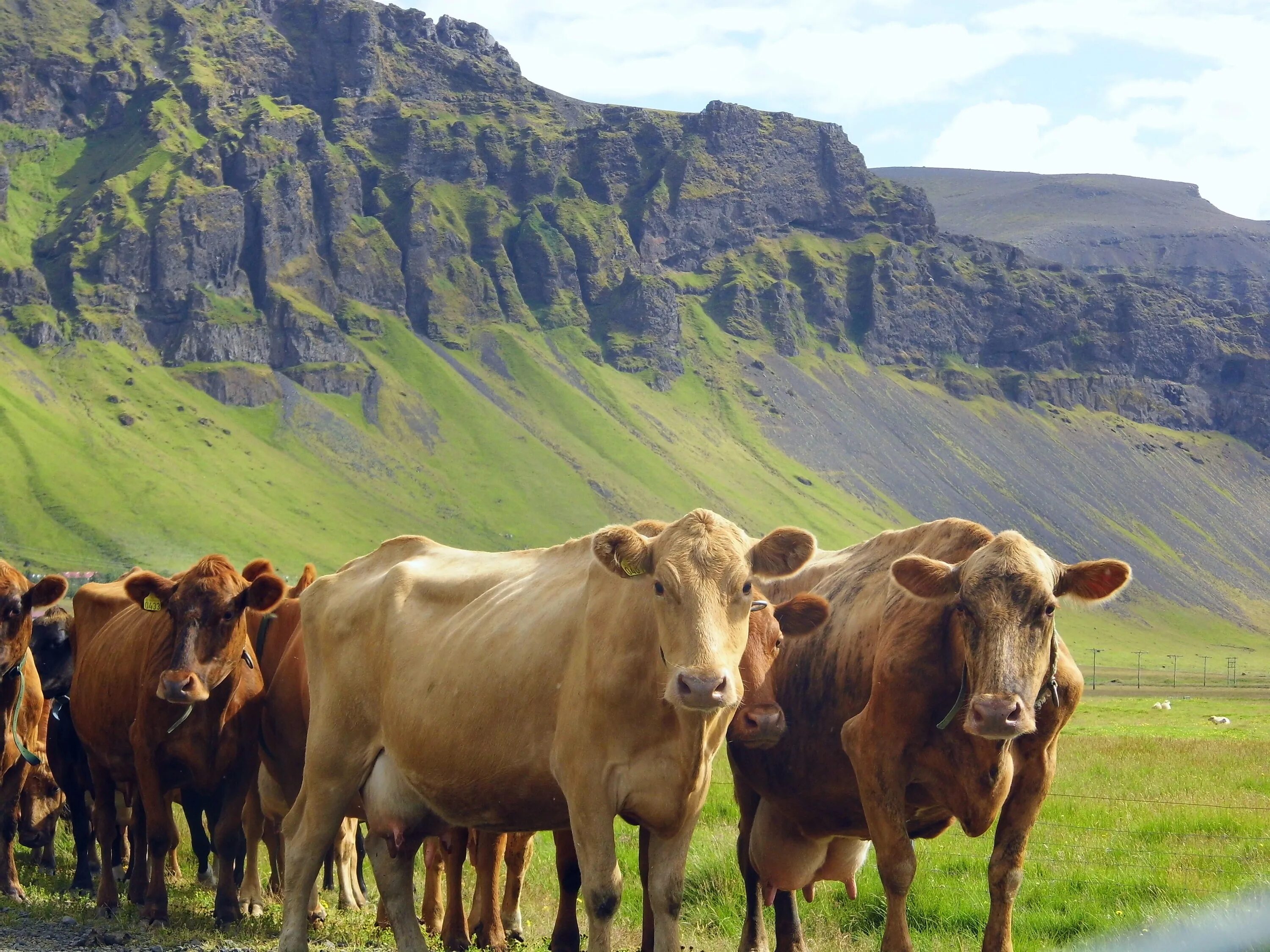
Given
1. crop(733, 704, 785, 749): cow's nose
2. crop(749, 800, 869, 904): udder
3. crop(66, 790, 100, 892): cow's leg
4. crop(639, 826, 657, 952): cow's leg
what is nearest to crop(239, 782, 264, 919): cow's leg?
crop(66, 790, 100, 892): cow's leg

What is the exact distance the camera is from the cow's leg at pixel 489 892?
41.6 ft

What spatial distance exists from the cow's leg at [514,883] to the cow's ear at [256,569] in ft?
12.9

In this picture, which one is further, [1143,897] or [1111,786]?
[1111,786]

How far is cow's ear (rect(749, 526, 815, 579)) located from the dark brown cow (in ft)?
1.59

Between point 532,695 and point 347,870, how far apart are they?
649cm

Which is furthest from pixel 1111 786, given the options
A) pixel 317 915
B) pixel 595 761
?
pixel 595 761

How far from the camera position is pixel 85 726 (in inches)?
619

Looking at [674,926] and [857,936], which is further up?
[674,926]

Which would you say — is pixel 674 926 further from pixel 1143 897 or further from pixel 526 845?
pixel 1143 897

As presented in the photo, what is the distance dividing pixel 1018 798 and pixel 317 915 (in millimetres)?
7097

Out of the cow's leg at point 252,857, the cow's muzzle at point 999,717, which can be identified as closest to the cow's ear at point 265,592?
the cow's leg at point 252,857

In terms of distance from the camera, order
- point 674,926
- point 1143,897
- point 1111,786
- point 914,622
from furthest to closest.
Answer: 1. point 1111,786
2. point 1143,897
3. point 914,622
4. point 674,926

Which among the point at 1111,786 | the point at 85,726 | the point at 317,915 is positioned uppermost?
the point at 85,726

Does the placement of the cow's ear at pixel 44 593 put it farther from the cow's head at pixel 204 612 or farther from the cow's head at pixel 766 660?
the cow's head at pixel 766 660
